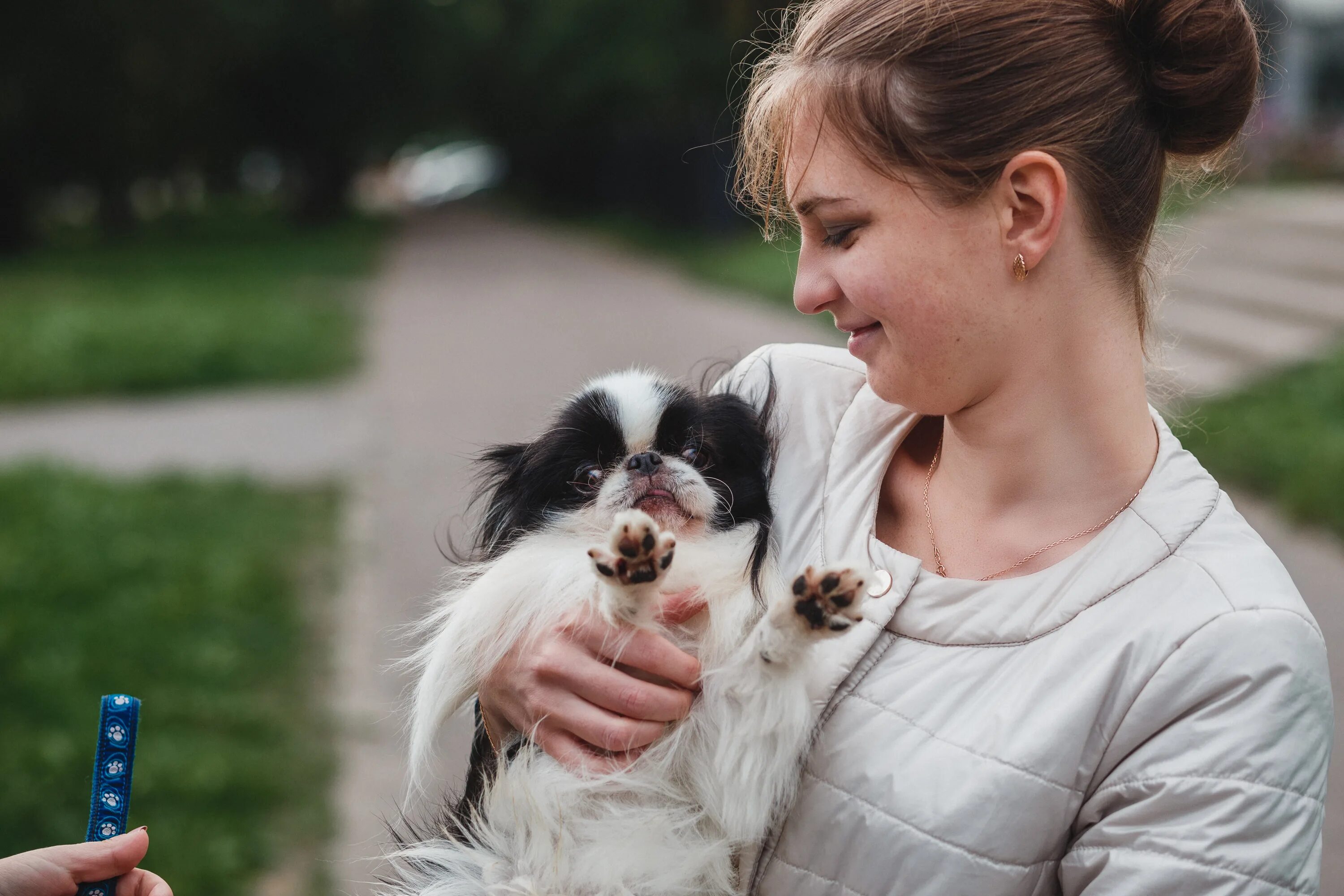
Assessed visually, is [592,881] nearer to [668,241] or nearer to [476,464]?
[476,464]

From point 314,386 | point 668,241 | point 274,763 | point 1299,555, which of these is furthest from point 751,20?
point 274,763

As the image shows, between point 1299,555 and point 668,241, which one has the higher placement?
point 668,241

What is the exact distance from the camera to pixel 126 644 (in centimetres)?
425

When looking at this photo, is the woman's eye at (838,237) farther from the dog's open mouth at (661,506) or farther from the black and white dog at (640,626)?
the dog's open mouth at (661,506)

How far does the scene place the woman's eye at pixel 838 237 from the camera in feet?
5.03

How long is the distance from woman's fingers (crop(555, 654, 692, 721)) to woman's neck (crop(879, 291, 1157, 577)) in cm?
40

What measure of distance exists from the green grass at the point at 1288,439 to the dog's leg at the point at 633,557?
3.68 m

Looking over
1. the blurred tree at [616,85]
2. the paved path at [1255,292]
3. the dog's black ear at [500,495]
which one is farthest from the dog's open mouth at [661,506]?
the blurred tree at [616,85]

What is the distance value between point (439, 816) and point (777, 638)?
0.67 m

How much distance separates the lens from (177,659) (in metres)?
4.19

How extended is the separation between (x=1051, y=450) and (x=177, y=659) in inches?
137

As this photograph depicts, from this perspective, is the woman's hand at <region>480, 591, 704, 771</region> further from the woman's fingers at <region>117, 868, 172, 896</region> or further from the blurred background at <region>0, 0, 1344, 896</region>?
the blurred background at <region>0, 0, 1344, 896</region>

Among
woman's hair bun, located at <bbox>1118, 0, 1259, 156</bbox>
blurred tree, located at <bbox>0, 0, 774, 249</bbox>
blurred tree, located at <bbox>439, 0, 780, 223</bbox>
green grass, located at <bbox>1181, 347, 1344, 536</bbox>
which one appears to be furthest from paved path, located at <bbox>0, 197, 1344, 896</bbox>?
blurred tree, located at <bbox>0, 0, 774, 249</bbox>

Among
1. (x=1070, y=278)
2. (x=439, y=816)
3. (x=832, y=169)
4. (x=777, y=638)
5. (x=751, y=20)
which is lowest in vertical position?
(x=439, y=816)
